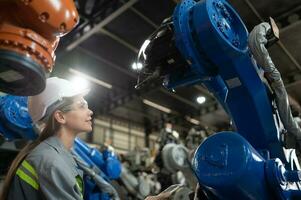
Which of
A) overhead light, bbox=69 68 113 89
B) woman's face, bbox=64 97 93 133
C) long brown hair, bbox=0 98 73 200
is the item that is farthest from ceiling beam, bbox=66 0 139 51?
long brown hair, bbox=0 98 73 200

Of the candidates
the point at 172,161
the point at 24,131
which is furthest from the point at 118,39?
the point at 24,131

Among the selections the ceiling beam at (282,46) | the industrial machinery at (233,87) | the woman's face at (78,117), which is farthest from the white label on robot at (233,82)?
the ceiling beam at (282,46)

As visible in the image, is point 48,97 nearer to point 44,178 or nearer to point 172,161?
point 44,178

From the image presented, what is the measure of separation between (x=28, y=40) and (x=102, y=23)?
6446 millimetres

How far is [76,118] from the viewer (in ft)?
7.03

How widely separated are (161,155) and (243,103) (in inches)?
160

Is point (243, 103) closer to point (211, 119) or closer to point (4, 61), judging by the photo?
point (4, 61)

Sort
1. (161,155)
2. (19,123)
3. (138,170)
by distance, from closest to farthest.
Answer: (19,123), (161,155), (138,170)

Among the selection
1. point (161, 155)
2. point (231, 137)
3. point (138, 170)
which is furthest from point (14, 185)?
point (138, 170)

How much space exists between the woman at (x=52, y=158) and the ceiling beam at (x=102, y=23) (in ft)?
15.9

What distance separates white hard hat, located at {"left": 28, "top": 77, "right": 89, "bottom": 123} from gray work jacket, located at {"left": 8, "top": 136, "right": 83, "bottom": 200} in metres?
0.45

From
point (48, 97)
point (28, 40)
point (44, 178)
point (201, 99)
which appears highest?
point (201, 99)

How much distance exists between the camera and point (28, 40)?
3.21 ft

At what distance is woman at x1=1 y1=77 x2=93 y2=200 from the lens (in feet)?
4.90
